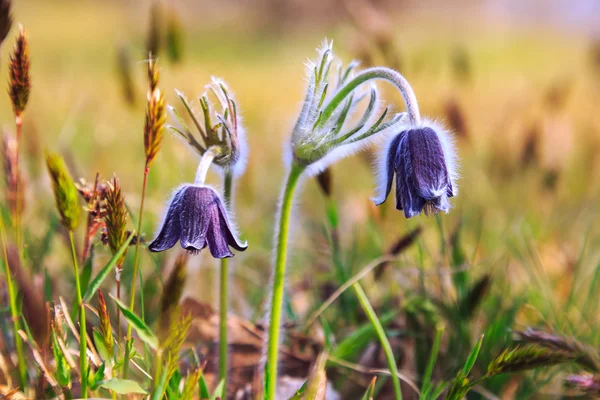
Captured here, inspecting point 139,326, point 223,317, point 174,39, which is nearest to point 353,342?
point 223,317

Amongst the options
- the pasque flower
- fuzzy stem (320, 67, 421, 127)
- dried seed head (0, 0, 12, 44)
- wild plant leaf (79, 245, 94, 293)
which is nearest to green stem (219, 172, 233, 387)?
the pasque flower

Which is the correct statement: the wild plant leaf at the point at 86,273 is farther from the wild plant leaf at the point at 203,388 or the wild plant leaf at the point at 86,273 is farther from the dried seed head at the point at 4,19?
the dried seed head at the point at 4,19

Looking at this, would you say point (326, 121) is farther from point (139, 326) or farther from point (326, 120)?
point (139, 326)

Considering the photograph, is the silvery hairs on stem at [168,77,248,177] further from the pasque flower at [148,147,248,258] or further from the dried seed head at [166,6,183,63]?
the dried seed head at [166,6,183,63]

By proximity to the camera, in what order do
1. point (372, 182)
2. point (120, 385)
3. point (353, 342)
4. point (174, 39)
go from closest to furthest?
point (120, 385) < point (353, 342) < point (174, 39) < point (372, 182)

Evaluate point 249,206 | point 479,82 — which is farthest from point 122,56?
point 479,82

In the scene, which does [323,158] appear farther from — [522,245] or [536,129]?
[536,129]
